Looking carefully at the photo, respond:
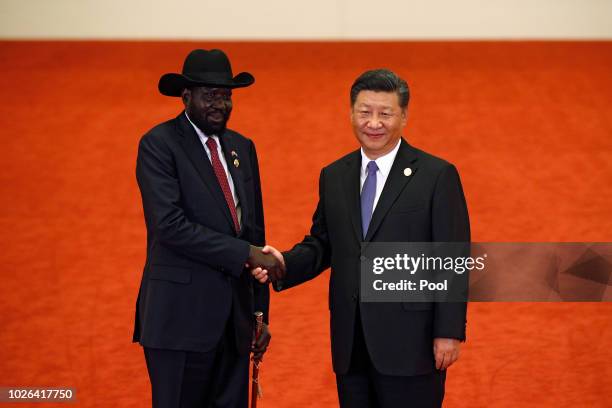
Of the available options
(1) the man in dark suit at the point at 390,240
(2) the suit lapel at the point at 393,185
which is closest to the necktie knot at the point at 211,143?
(1) the man in dark suit at the point at 390,240

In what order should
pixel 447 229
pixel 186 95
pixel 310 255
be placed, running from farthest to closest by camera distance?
pixel 310 255
pixel 186 95
pixel 447 229

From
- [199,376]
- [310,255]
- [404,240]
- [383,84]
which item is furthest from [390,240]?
[199,376]

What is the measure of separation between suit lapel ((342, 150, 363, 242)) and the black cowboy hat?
1.47 ft

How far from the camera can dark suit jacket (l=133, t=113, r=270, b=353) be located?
3.04 metres

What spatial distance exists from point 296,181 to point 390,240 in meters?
3.45

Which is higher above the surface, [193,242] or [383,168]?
[383,168]

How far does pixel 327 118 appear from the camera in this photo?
23.9 ft

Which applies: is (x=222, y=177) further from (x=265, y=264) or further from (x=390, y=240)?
(x=390, y=240)

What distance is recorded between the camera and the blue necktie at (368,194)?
3.03 meters

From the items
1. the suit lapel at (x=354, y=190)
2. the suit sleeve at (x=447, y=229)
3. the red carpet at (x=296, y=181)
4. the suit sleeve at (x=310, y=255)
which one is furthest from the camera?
the red carpet at (x=296, y=181)

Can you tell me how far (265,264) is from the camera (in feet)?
10.4

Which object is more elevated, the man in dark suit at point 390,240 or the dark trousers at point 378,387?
the man in dark suit at point 390,240

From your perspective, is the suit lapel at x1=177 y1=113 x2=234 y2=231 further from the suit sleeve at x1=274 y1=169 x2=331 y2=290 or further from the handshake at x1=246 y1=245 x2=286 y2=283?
the suit sleeve at x1=274 y1=169 x2=331 y2=290

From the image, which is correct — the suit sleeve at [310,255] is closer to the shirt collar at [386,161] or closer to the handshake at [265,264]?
the handshake at [265,264]
